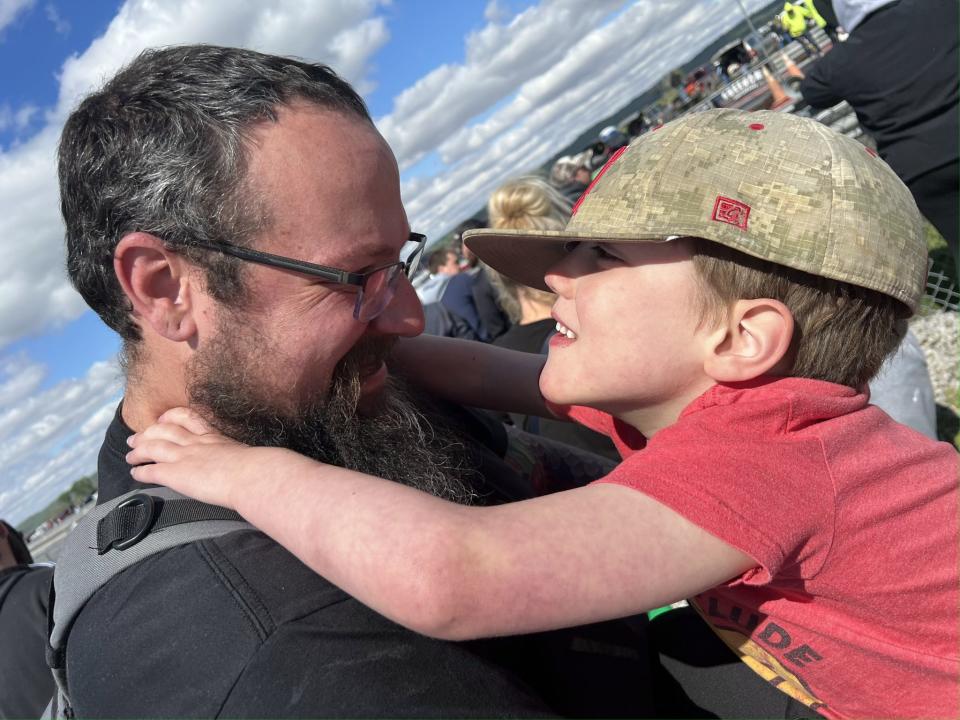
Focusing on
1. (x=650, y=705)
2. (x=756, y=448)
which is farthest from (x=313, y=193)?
(x=650, y=705)

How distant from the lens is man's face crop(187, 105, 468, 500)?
6.62 ft

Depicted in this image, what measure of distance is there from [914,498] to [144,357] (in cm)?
218

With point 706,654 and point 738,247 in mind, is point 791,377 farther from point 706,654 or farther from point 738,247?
point 706,654

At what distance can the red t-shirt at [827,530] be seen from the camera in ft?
5.03

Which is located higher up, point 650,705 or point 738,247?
point 738,247

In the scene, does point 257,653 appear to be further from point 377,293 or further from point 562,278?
point 562,278

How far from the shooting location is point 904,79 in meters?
4.55

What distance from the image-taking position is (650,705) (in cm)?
206

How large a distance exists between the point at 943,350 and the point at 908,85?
3013 millimetres

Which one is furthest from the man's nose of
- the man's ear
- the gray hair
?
the man's ear

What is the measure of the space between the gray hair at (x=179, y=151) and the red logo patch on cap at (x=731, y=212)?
112 centimetres

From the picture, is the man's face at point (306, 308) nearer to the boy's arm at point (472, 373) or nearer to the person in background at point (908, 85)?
the boy's arm at point (472, 373)

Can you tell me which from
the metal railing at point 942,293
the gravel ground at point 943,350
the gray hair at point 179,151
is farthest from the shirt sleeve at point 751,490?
the metal railing at point 942,293

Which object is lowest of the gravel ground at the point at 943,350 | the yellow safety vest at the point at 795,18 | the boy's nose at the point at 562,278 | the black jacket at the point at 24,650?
the gravel ground at the point at 943,350
